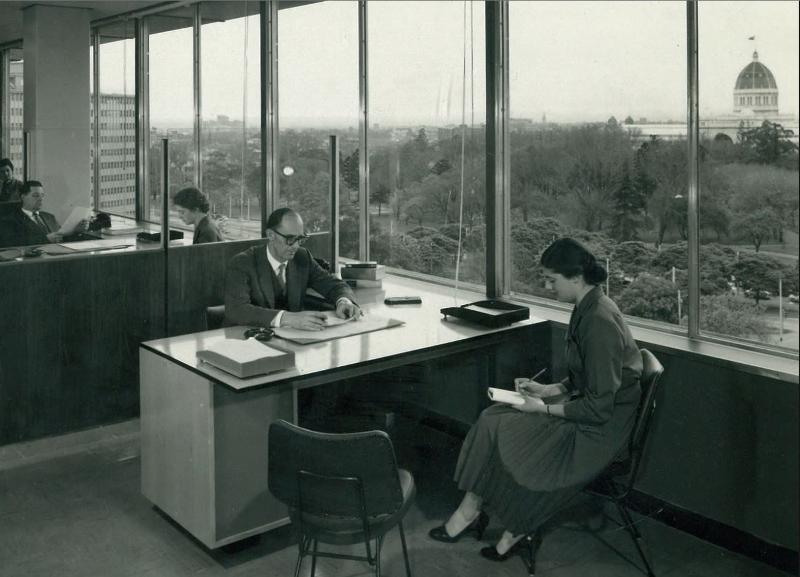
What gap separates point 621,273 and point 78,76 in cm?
548

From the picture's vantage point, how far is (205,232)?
5359 millimetres

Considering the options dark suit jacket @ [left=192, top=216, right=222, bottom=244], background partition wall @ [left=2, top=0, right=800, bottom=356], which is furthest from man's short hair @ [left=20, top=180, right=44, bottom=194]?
dark suit jacket @ [left=192, top=216, right=222, bottom=244]

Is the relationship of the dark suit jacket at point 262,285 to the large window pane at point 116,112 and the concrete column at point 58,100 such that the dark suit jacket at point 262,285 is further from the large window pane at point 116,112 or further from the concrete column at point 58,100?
the large window pane at point 116,112

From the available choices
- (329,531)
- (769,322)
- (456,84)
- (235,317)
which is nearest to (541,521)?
(329,531)

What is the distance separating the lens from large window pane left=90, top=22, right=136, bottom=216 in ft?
24.6

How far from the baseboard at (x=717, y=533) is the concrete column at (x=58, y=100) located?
527 centimetres

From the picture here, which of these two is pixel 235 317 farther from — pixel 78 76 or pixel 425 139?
pixel 78 76

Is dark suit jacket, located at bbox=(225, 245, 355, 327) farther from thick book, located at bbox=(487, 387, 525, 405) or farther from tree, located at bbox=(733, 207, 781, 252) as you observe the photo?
tree, located at bbox=(733, 207, 781, 252)

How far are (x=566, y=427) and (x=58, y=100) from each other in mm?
5909

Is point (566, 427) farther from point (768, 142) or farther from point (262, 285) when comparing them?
point (262, 285)

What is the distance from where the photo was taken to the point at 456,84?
4.99 meters

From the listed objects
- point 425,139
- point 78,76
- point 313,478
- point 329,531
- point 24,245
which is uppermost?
point 78,76

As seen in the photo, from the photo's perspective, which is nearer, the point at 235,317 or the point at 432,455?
the point at 235,317

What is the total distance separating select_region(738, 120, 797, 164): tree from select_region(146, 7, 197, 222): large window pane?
4922 millimetres
